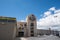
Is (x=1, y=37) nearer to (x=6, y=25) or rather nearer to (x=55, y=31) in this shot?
(x=6, y=25)

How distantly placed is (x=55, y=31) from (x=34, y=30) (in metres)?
18.0

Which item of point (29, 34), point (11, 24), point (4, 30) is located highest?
point (11, 24)

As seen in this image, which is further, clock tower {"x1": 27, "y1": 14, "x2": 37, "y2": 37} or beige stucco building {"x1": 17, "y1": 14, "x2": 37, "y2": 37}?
clock tower {"x1": 27, "y1": 14, "x2": 37, "y2": 37}

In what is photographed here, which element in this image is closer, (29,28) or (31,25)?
(29,28)

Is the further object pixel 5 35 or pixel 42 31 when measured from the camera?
pixel 42 31

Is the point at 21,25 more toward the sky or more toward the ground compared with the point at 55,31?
more toward the sky

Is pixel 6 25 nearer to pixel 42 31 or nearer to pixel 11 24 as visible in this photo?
pixel 11 24

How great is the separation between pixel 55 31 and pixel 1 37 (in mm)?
45155

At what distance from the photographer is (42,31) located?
53.8 meters

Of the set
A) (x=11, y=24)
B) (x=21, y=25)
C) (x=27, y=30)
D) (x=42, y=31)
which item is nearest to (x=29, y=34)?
(x=27, y=30)

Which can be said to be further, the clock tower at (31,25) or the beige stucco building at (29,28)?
the clock tower at (31,25)

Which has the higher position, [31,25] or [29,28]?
[31,25]

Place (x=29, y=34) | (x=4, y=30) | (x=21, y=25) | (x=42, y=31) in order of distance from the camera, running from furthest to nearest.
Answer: (x=42, y=31) < (x=21, y=25) < (x=29, y=34) < (x=4, y=30)

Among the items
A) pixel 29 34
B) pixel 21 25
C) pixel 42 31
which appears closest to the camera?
pixel 29 34
